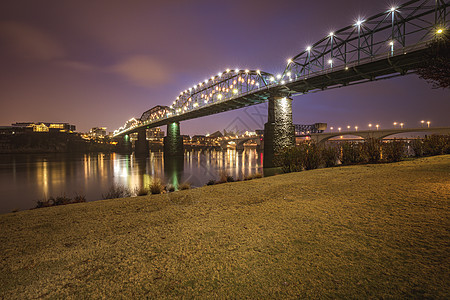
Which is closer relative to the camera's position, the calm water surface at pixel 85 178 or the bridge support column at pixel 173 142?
the calm water surface at pixel 85 178

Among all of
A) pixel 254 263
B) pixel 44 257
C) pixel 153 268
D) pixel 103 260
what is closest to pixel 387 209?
pixel 254 263

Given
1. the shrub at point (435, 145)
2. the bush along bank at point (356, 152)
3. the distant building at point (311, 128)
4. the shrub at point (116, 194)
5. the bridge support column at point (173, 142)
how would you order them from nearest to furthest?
the shrub at point (116, 194), the bush along bank at point (356, 152), the shrub at point (435, 145), the bridge support column at point (173, 142), the distant building at point (311, 128)

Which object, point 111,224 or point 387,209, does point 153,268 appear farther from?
point 387,209

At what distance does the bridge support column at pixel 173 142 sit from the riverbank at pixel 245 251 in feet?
195

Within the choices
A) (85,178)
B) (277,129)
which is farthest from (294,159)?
(85,178)

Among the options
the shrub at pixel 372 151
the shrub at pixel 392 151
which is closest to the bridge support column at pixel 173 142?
the shrub at pixel 372 151

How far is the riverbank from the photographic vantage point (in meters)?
2.53

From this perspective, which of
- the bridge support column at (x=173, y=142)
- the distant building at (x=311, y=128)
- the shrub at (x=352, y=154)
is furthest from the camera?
the distant building at (x=311, y=128)

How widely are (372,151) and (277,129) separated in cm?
1551

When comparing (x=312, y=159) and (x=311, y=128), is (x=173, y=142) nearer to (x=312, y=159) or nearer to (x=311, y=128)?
(x=312, y=159)

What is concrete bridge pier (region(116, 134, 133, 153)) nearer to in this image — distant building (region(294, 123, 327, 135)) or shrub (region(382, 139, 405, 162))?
distant building (region(294, 123, 327, 135))

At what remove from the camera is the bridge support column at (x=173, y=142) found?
64438mm

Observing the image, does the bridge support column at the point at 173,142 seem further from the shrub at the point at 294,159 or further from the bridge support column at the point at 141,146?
the shrub at the point at 294,159

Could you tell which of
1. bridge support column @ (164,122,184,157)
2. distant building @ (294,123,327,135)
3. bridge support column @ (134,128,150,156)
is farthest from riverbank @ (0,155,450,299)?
distant building @ (294,123,327,135)
